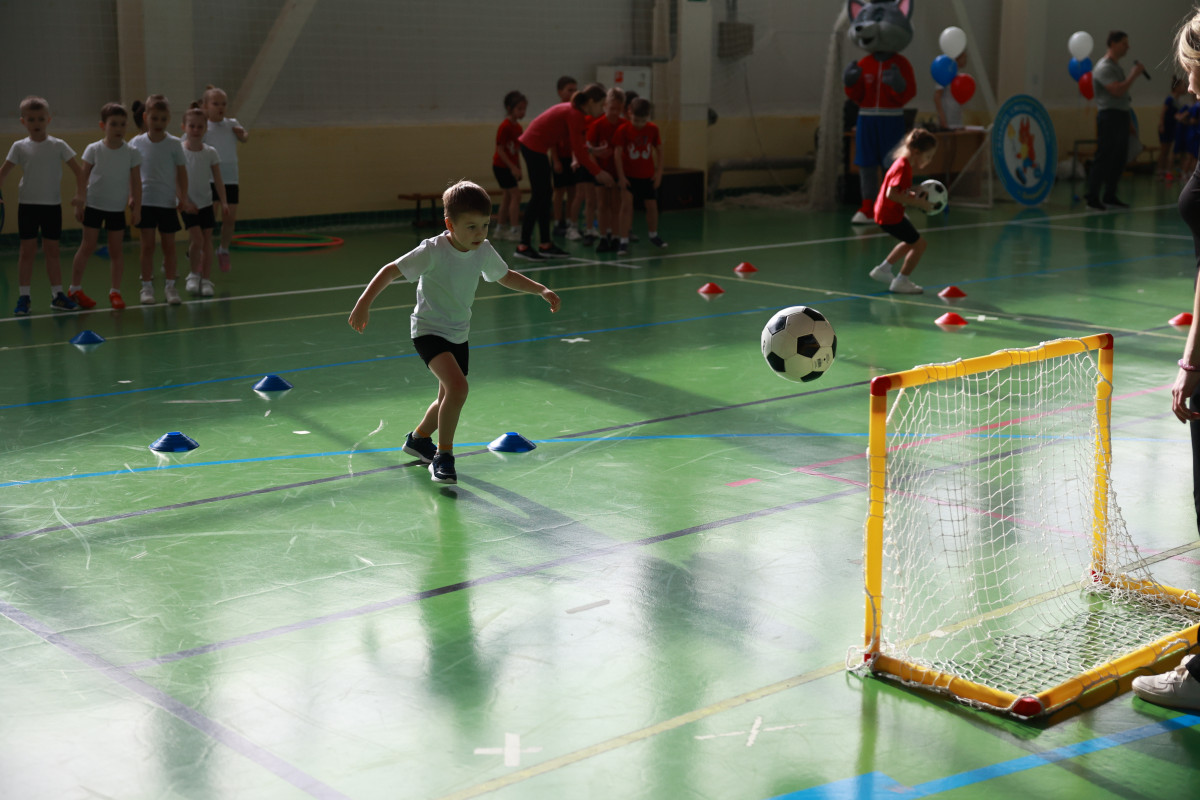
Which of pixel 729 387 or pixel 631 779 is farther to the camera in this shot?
pixel 729 387

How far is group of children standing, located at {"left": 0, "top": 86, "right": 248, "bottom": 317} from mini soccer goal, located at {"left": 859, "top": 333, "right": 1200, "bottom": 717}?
6998 mm

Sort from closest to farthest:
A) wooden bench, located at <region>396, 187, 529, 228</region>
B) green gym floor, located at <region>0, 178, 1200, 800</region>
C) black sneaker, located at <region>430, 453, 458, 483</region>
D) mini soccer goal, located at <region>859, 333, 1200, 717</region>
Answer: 1. green gym floor, located at <region>0, 178, 1200, 800</region>
2. mini soccer goal, located at <region>859, 333, 1200, 717</region>
3. black sneaker, located at <region>430, 453, 458, 483</region>
4. wooden bench, located at <region>396, 187, 529, 228</region>

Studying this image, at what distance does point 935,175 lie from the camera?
21625 millimetres

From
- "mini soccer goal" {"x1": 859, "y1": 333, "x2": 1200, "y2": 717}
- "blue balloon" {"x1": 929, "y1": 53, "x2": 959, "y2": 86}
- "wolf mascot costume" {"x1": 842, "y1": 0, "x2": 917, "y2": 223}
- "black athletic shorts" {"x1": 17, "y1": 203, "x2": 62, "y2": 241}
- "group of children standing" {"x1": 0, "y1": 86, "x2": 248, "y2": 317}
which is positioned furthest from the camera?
"blue balloon" {"x1": 929, "y1": 53, "x2": 959, "y2": 86}

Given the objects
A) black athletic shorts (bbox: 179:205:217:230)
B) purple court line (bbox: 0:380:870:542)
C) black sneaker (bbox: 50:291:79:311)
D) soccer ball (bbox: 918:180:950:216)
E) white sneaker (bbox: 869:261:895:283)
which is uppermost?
soccer ball (bbox: 918:180:950:216)

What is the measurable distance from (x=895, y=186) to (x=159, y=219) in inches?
257

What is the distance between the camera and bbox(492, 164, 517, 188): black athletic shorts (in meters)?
15.2

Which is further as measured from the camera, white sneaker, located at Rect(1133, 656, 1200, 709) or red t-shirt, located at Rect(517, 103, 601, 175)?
red t-shirt, located at Rect(517, 103, 601, 175)

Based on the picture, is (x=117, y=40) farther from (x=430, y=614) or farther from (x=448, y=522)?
(x=430, y=614)

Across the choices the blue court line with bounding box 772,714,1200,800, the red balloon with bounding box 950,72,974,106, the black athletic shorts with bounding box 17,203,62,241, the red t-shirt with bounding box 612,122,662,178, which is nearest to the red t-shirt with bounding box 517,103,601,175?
the red t-shirt with bounding box 612,122,662,178

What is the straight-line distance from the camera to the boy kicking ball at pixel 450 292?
19.6 feet

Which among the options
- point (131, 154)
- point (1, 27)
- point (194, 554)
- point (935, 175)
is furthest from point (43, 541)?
point (935, 175)

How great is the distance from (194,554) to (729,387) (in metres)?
4.01

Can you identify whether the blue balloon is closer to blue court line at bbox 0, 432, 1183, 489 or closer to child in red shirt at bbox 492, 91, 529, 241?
child in red shirt at bbox 492, 91, 529, 241
